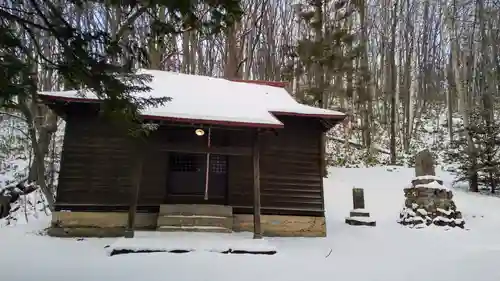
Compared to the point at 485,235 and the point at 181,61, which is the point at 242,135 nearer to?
the point at 485,235

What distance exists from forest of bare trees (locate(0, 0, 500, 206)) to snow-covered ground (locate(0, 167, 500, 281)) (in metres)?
6.55

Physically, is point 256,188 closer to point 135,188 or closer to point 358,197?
point 135,188

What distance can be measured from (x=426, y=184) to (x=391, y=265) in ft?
16.8

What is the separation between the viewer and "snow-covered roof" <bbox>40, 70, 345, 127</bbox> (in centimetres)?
868

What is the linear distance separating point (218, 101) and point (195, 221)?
3140 mm

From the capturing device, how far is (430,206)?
1155cm

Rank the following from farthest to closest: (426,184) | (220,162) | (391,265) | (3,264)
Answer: (426,184) → (220,162) → (391,265) → (3,264)

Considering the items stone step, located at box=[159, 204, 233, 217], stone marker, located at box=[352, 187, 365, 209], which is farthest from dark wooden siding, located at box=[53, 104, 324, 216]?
stone marker, located at box=[352, 187, 365, 209]

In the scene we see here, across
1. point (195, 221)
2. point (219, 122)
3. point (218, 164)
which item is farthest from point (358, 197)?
point (219, 122)

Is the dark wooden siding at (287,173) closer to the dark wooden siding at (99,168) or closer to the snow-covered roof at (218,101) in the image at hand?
the snow-covered roof at (218,101)

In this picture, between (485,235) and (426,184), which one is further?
(426,184)

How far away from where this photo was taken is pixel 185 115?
8625mm

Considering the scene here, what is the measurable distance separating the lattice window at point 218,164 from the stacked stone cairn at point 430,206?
19.0ft

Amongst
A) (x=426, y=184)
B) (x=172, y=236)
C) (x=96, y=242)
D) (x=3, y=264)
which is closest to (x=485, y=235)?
(x=426, y=184)
